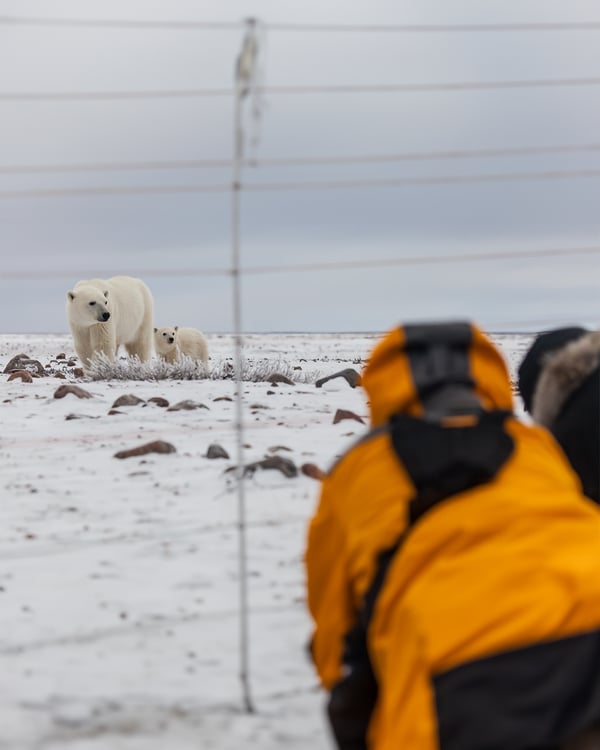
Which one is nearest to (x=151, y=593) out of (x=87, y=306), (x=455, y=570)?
(x=455, y=570)

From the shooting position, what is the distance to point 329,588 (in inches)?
71.3

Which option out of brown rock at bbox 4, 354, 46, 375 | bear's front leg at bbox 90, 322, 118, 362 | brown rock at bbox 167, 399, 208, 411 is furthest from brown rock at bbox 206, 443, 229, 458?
brown rock at bbox 4, 354, 46, 375

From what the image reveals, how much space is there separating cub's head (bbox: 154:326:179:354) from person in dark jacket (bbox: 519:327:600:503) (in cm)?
1147

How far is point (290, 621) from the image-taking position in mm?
2971

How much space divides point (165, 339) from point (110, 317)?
1.88 meters

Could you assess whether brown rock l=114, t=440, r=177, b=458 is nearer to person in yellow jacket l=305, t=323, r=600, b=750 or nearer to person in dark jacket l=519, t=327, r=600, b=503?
person in dark jacket l=519, t=327, r=600, b=503

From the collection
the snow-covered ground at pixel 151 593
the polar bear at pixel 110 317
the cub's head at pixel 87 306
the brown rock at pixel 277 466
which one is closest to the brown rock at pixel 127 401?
the snow-covered ground at pixel 151 593

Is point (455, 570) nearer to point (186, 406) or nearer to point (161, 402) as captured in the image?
point (186, 406)

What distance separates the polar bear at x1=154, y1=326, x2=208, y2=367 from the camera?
1388cm

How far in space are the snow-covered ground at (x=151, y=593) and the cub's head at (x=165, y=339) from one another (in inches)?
310

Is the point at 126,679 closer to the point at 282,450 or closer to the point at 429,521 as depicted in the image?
the point at 429,521

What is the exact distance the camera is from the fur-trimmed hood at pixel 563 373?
2504 mm

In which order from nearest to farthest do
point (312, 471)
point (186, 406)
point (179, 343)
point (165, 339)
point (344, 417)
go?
1. point (312, 471)
2. point (344, 417)
3. point (186, 406)
4. point (165, 339)
5. point (179, 343)

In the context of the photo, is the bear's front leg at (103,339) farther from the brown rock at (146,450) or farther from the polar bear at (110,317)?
the brown rock at (146,450)
